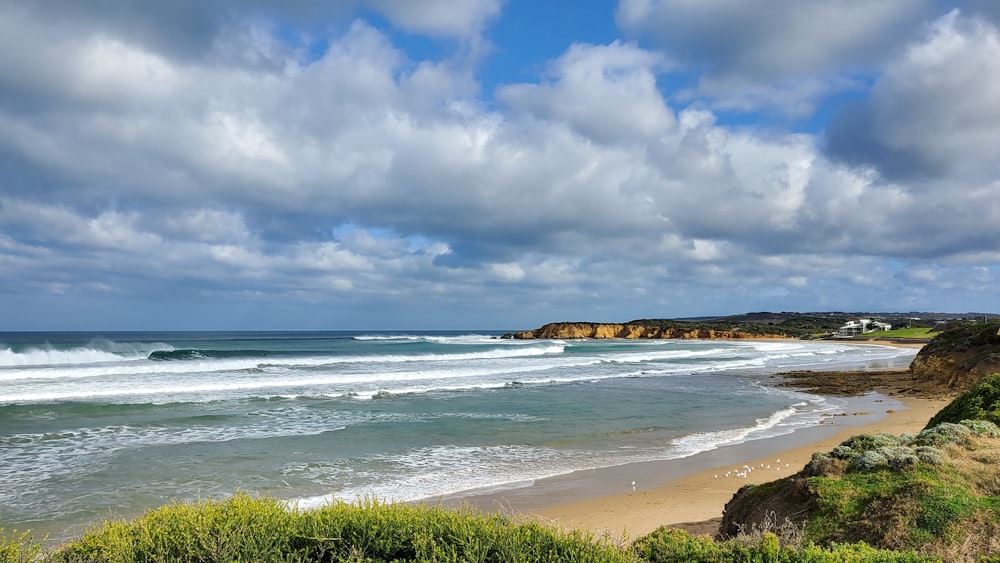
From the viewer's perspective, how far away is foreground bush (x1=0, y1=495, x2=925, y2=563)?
3.84m

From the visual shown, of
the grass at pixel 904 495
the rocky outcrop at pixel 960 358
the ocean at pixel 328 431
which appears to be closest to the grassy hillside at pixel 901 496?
the grass at pixel 904 495

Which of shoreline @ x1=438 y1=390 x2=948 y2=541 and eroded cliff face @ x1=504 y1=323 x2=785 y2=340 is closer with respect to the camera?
shoreline @ x1=438 y1=390 x2=948 y2=541

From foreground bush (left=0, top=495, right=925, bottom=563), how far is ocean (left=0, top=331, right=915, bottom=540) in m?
2.44

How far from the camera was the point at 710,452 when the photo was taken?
13.7m

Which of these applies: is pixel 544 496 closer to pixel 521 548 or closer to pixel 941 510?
pixel 941 510

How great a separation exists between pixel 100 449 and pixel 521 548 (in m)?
14.1

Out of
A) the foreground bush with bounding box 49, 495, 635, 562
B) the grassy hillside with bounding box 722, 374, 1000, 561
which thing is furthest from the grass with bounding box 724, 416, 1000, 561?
the foreground bush with bounding box 49, 495, 635, 562

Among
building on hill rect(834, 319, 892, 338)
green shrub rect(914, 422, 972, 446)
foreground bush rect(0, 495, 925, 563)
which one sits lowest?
building on hill rect(834, 319, 892, 338)

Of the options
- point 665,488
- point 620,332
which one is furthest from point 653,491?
point 620,332

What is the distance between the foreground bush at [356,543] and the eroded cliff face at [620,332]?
358 ft

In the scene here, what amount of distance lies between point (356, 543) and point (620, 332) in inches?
4443

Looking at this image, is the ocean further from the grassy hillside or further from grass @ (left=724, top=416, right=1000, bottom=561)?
grass @ (left=724, top=416, right=1000, bottom=561)

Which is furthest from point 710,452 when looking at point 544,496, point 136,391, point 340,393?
point 136,391

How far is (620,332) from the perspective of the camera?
113875mm
